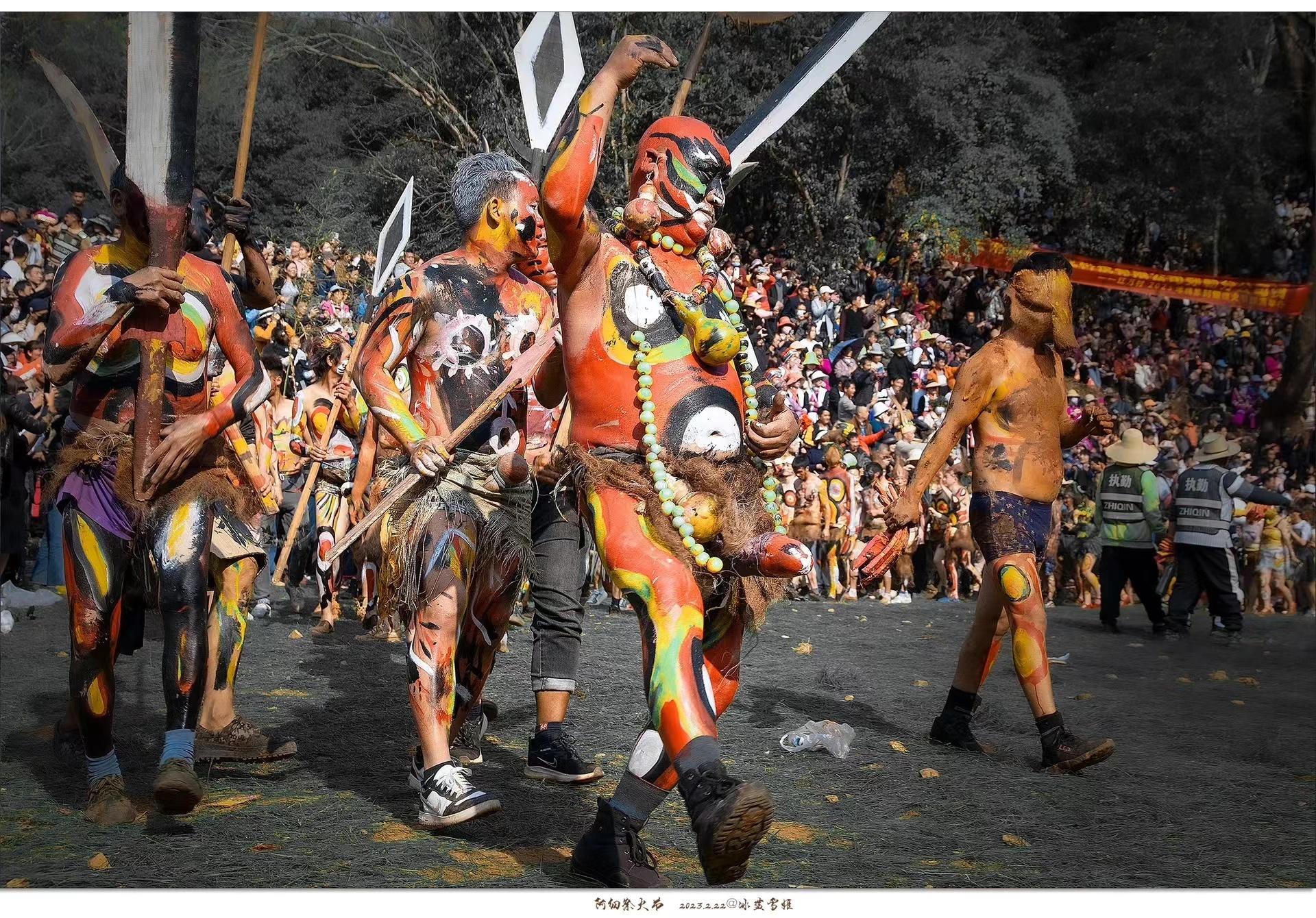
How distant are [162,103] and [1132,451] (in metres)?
11.0

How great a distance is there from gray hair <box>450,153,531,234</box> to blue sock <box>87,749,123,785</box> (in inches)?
95.7

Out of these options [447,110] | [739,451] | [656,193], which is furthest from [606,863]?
[447,110]

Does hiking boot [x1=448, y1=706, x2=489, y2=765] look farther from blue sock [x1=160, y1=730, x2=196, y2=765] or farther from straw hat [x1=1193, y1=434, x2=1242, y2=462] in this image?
straw hat [x1=1193, y1=434, x2=1242, y2=462]

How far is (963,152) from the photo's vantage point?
22.2 m

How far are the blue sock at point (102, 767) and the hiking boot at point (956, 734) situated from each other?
3.76 metres

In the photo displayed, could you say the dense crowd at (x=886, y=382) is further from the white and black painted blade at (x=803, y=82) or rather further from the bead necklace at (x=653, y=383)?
the bead necklace at (x=653, y=383)

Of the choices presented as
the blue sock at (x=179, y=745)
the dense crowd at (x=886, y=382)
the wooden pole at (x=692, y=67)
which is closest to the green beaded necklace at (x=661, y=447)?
the wooden pole at (x=692, y=67)

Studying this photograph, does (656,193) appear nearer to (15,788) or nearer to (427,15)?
(15,788)

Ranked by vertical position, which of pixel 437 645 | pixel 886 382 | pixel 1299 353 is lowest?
pixel 437 645

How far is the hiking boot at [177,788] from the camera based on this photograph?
14.0ft

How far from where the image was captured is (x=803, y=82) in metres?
4.61

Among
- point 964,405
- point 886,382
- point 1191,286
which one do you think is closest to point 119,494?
point 964,405

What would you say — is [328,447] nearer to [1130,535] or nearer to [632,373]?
[632,373]

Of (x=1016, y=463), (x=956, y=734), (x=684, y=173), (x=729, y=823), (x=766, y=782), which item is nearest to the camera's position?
(x=729, y=823)
